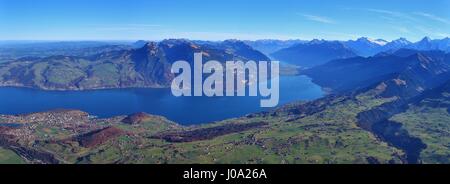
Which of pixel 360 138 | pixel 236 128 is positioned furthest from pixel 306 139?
pixel 236 128

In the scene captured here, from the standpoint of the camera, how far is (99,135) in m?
162

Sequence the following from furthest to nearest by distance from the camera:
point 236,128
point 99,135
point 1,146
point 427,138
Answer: point 236,128 → point 427,138 → point 99,135 → point 1,146

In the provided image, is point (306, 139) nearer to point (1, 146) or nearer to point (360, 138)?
point (360, 138)

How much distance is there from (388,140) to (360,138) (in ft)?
47.0

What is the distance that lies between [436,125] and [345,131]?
45.1 m

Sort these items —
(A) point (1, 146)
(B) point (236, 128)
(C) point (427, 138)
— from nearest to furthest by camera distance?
(A) point (1, 146) < (C) point (427, 138) < (B) point (236, 128)

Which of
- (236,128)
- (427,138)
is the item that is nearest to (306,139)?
(236,128)

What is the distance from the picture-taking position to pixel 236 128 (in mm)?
189375
